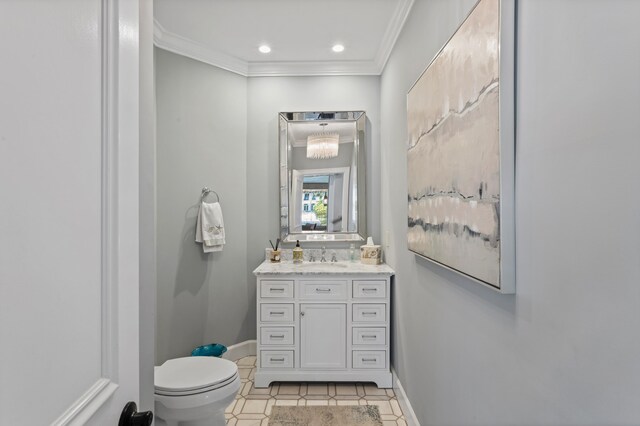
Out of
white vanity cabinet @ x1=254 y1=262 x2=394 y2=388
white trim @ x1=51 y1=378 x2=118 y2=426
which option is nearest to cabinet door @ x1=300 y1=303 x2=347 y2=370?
white vanity cabinet @ x1=254 y1=262 x2=394 y2=388

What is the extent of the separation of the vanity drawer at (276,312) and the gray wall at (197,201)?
2.00 feet

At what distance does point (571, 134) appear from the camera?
29.4 inches

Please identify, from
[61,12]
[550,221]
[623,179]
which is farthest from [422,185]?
[61,12]

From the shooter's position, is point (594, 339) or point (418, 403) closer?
point (594, 339)

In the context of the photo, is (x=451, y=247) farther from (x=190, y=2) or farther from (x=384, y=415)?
(x=190, y=2)

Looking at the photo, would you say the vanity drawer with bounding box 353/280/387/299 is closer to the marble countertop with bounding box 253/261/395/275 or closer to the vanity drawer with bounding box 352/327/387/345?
the marble countertop with bounding box 253/261/395/275

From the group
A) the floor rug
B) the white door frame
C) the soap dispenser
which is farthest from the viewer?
the soap dispenser

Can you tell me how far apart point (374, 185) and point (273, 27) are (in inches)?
60.6

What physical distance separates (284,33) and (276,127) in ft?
2.70

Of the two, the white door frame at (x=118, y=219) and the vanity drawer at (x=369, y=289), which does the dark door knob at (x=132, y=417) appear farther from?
the vanity drawer at (x=369, y=289)

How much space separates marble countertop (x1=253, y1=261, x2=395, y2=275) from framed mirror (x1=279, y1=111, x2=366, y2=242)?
0.99ft

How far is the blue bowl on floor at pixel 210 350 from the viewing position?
271 cm

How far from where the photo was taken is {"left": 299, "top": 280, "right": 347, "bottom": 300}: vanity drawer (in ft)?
8.36

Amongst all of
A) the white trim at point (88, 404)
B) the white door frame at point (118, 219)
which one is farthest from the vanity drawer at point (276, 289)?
the white trim at point (88, 404)
